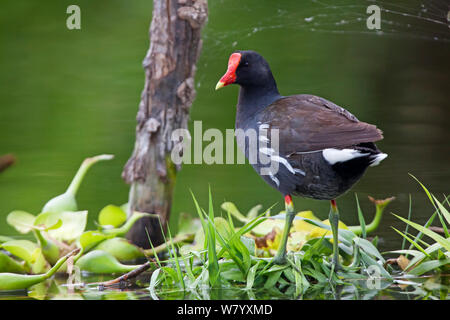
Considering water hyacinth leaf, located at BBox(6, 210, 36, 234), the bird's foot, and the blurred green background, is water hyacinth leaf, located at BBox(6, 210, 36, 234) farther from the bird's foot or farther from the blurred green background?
the bird's foot

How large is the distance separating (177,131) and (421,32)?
612 centimetres

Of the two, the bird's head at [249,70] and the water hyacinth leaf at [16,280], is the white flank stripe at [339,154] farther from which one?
the water hyacinth leaf at [16,280]

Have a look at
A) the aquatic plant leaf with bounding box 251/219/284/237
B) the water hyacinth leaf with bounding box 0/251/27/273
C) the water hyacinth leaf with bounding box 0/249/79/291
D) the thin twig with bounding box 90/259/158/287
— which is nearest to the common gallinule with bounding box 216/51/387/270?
the thin twig with bounding box 90/259/158/287

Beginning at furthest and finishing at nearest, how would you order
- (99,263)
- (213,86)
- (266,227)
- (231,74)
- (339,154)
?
1. (213,86)
2. (266,227)
3. (99,263)
4. (231,74)
5. (339,154)

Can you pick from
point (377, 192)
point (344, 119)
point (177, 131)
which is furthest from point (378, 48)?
point (344, 119)

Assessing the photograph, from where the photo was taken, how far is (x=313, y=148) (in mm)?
2600

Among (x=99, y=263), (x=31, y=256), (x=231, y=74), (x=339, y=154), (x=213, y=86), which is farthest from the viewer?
(x=213, y=86)

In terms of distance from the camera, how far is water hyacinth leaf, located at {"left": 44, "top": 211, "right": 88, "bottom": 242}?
3510mm

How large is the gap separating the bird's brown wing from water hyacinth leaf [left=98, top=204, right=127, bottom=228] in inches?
56.6

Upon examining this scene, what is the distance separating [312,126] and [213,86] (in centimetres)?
445

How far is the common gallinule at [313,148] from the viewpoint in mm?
2533

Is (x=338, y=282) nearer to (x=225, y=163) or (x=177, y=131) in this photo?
(x=177, y=131)
